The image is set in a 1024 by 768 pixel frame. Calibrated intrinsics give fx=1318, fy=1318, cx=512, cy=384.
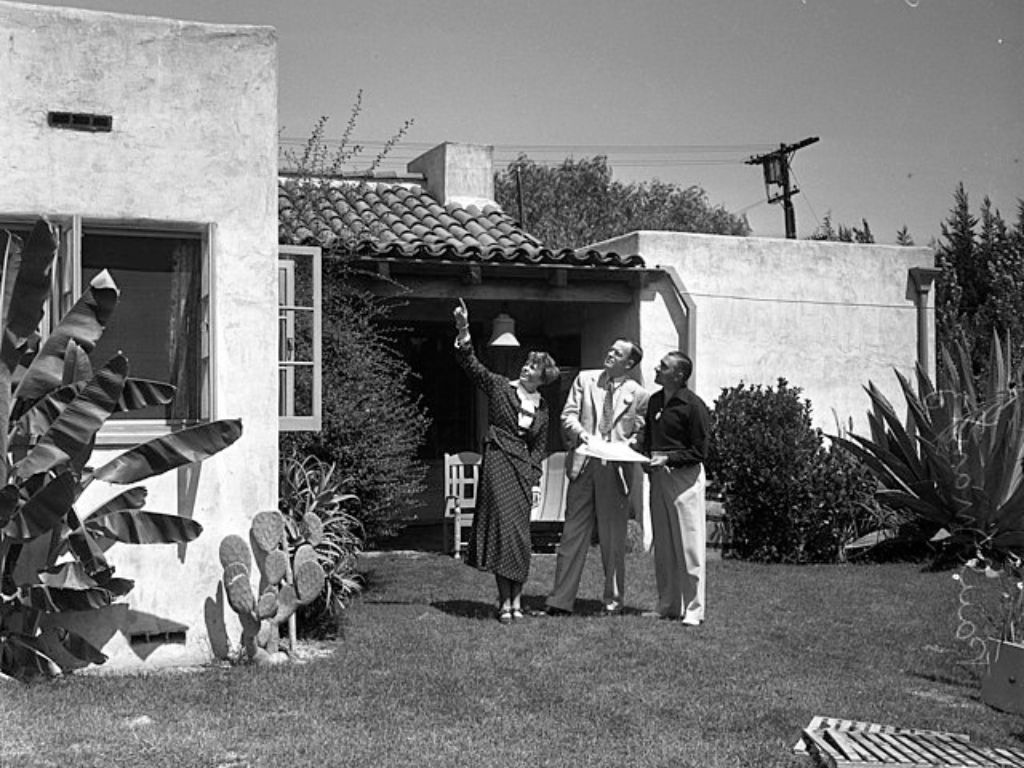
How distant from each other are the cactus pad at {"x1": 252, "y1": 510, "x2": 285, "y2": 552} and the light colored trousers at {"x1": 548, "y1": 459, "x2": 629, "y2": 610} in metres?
2.54

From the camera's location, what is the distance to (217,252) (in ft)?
27.7

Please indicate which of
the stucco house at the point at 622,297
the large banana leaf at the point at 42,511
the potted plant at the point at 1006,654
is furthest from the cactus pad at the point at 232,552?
the stucco house at the point at 622,297

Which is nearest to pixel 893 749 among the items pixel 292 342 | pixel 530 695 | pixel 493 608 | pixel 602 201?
pixel 530 695

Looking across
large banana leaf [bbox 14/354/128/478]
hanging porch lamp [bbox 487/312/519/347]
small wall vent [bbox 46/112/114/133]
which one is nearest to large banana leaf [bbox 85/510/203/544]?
large banana leaf [bbox 14/354/128/478]

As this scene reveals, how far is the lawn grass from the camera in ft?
21.2

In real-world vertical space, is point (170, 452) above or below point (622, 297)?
below

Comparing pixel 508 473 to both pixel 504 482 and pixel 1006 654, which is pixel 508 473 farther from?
pixel 1006 654

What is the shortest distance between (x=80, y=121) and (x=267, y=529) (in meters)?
2.81

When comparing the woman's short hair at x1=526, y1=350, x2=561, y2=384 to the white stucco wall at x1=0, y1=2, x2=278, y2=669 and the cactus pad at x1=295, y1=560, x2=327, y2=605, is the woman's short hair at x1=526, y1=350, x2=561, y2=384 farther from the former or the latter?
the cactus pad at x1=295, y1=560, x2=327, y2=605

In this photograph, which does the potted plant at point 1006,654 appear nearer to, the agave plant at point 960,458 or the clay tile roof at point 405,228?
the agave plant at point 960,458

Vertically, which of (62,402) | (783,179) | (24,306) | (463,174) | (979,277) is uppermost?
(783,179)

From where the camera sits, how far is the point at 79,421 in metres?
7.36

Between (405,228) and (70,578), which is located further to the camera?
(405,228)

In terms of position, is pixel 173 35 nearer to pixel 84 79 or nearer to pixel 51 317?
pixel 84 79
